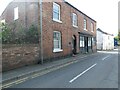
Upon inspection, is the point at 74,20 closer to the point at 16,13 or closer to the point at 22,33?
the point at 16,13

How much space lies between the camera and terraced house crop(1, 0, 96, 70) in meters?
12.6

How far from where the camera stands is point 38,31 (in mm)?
15664

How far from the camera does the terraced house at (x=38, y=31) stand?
41.2 ft

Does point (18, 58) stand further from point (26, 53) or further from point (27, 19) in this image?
point (27, 19)

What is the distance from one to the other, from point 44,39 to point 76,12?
11462 millimetres

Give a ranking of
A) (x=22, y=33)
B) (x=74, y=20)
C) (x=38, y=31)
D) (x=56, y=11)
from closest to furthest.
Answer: (x=22, y=33) < (x=38, y=31) < (x=56, y=11) < (x=74, y=20)

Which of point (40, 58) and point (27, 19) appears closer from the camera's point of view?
point (40, 58)

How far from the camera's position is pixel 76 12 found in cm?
2648

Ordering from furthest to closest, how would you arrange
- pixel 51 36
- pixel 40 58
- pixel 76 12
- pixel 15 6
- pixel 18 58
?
pixel 76 12 < pixel 15 6 < pixel 51 36 < pixel 40 58 < pixel 18 58

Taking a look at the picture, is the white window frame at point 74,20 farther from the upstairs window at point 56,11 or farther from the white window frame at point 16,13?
the white window frame at point 16,13

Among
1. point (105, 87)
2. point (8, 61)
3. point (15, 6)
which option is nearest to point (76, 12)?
point (15, 6)

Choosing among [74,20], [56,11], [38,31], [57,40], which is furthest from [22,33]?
[74,20]

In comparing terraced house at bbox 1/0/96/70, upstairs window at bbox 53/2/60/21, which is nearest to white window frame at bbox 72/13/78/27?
terraced house at bbox 1/0/96/70

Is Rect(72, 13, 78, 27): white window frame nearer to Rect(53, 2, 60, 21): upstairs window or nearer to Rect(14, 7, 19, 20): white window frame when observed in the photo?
Rect(53, 2, 60, 21): upstairs window
